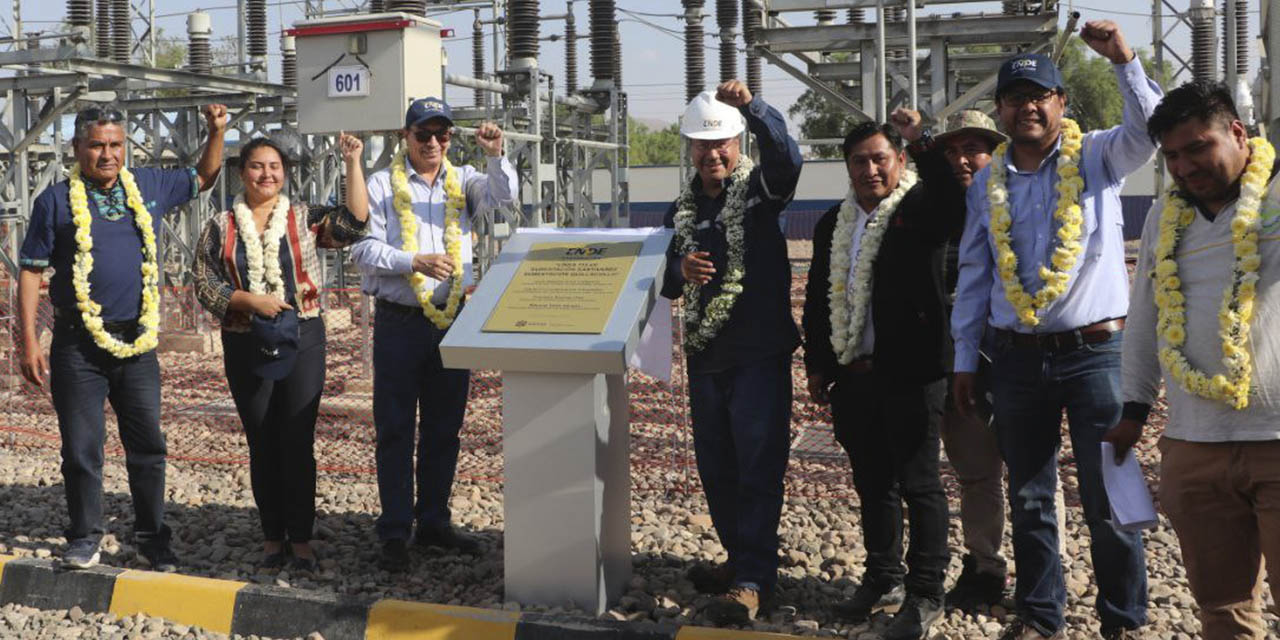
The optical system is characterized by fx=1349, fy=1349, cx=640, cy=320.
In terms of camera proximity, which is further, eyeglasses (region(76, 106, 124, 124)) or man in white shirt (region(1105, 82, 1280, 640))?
eyeglasses (region(76, 106, 124, 124))

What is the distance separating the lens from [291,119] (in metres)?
19.9

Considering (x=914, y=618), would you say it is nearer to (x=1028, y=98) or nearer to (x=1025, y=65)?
(x=1028, y=98)

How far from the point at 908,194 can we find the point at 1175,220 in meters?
1.36

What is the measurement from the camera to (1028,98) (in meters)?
4.42

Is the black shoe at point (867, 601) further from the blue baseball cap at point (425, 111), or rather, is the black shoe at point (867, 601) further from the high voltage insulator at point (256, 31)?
the high voltage insulator at point (256, 31)

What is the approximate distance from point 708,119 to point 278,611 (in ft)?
8.23

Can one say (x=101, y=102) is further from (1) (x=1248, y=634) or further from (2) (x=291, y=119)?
(1) (x=1248, y=634)

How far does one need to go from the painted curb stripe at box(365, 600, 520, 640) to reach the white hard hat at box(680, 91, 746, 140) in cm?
190

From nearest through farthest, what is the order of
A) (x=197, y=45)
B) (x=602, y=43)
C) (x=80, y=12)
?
(x=80, y=12), (x=197, y=45), (x=602, y=43)

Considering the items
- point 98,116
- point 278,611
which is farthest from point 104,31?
point 278,611

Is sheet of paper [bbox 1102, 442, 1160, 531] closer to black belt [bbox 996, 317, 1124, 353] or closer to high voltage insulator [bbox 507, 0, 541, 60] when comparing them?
black belt [bbox 996, 317, 1124, 353]

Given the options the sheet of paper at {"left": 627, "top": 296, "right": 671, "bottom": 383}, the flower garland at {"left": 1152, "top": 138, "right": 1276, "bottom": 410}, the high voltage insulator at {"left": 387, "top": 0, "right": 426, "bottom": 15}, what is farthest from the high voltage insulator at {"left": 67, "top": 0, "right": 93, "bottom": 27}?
the flower garland at {"left": 1152, "top": 138, "right": 1276, "bottom": 410}

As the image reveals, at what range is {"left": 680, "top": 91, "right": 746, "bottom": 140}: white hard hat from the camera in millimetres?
5012

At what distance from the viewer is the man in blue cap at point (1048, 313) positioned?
437 centimetres
